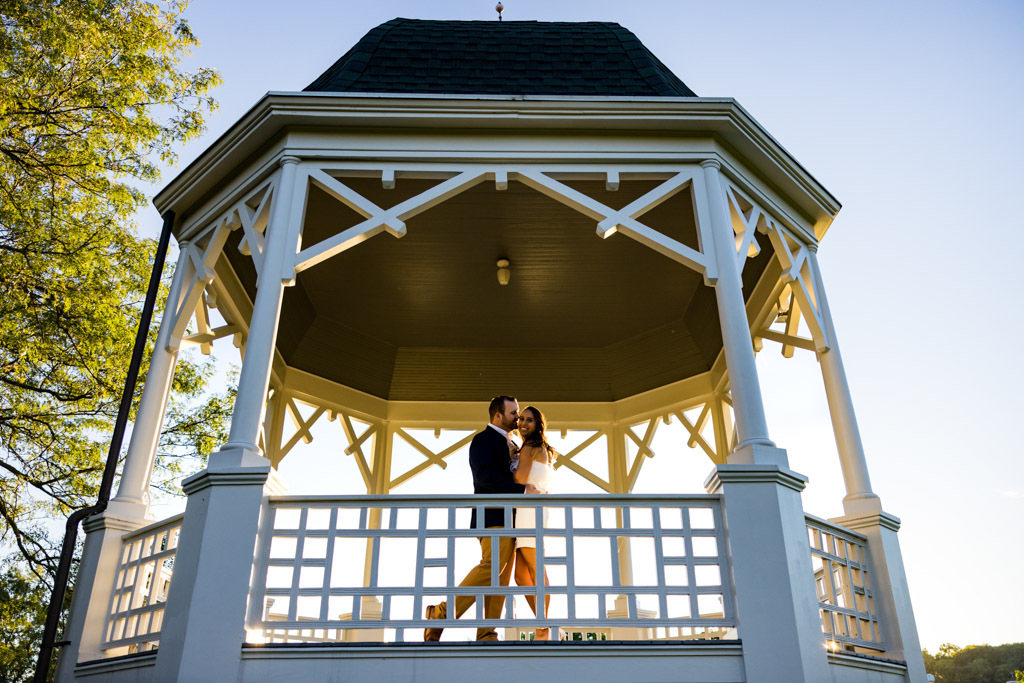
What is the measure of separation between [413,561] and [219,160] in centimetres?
352

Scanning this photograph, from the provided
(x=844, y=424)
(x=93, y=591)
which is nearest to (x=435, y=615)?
(x=93, y=591)

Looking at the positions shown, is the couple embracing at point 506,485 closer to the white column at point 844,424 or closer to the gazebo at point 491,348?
the gazebo at point 491,348

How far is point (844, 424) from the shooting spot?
18.8 feet

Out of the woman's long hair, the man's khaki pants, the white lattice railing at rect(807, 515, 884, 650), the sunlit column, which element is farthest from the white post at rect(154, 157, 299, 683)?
the sunlit column

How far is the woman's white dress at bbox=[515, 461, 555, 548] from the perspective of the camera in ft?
14.8

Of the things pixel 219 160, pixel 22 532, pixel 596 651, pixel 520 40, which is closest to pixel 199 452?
pixel 22 532

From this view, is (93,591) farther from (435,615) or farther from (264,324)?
(435,615)

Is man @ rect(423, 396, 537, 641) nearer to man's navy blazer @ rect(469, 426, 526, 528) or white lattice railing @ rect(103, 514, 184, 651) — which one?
man's navy blazer @ rect(469, 426, 526, 528)

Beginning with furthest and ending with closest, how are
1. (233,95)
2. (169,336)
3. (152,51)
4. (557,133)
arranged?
(233,95), (152,51), (169,336), (557,133)

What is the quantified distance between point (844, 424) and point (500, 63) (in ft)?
13.5

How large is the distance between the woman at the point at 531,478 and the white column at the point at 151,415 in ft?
9.17

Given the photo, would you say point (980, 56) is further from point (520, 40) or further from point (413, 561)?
point (413, 561)

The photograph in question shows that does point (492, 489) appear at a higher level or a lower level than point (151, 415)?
lower

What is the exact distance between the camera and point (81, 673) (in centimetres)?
488
